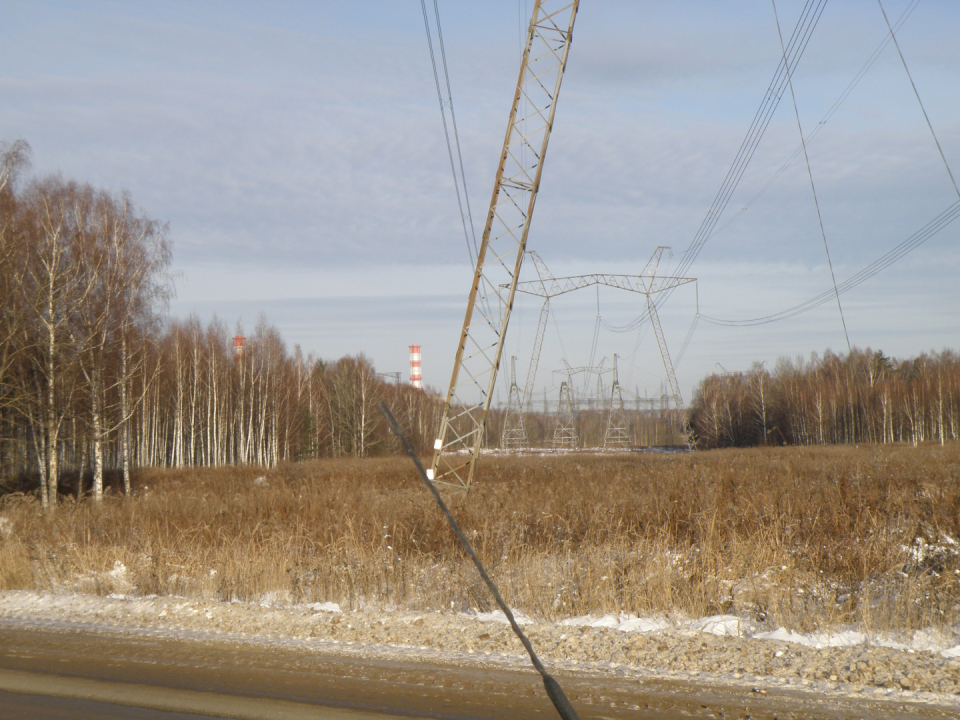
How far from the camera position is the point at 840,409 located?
67.2 meters

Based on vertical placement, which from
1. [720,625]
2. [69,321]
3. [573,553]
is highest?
[69,321]

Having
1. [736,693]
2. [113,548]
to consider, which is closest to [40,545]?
[113,548]

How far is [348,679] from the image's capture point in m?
5.37

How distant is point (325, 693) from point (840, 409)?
236ft

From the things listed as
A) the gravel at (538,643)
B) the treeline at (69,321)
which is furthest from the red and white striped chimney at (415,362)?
the gravel at (538,643)

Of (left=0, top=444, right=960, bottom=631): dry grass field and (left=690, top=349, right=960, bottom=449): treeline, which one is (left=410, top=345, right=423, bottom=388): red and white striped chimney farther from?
(left=0, top=444, right=960, bottom=631): dry grass field

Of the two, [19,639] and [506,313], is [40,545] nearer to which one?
[19,639]

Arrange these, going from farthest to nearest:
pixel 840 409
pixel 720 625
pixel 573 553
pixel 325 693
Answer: pixel 840 409
pixel 573 553
pixel 720 625
pixel 325 693

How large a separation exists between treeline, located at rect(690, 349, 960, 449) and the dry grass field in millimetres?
47555

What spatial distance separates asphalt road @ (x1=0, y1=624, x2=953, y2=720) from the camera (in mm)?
4613

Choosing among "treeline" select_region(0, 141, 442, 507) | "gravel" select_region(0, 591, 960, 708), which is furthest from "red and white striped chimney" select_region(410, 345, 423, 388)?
"gravel" select_region(0, 591, 960, 708)

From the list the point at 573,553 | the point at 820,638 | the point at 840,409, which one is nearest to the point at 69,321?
the point at 573,553

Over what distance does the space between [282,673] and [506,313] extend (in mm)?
10532

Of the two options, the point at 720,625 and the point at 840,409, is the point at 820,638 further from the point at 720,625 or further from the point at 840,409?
the point at 840,409
